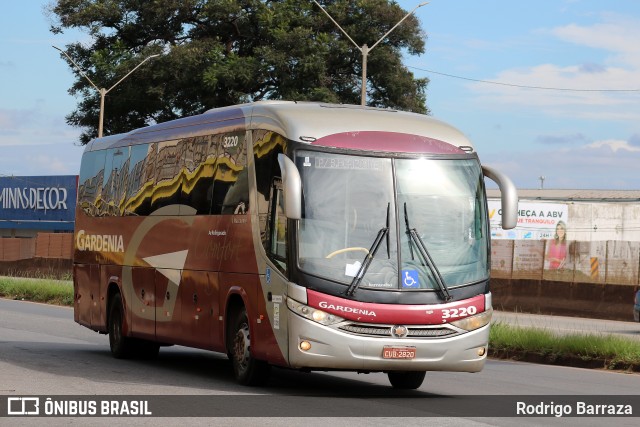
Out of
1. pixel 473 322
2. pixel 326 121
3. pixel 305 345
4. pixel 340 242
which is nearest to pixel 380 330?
pixel 305 345

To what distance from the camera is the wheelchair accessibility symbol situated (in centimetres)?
1396

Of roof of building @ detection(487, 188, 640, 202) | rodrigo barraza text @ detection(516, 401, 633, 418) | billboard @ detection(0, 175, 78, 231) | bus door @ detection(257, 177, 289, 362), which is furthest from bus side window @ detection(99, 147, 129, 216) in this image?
roof of building @ detection(487, 188, 640, 202)

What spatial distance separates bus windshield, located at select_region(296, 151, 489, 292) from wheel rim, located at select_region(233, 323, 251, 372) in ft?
5.25

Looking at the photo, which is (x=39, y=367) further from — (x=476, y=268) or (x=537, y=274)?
(x=537, y=274)

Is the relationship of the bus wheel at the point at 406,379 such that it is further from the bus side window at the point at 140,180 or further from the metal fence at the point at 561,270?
the metal fence at the point at 561,270

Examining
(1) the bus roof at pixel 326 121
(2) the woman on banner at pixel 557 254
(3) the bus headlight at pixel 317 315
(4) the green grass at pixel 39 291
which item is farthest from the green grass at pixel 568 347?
(2) the woman on banner at pixel 557 254

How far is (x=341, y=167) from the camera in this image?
14.3 m

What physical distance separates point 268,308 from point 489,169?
3.13 m

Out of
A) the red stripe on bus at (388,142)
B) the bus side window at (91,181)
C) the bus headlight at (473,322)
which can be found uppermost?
the red stripe on bus at (388,142)

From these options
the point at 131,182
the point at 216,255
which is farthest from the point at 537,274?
the point at 216,255

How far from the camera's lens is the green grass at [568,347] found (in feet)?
63.0

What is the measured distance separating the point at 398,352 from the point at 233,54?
4597 cm

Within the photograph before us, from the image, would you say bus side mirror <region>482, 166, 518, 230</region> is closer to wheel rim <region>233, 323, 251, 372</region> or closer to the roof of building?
wheel rim <region>233, 323, 251, 372</region>

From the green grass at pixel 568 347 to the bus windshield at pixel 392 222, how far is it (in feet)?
17.8
